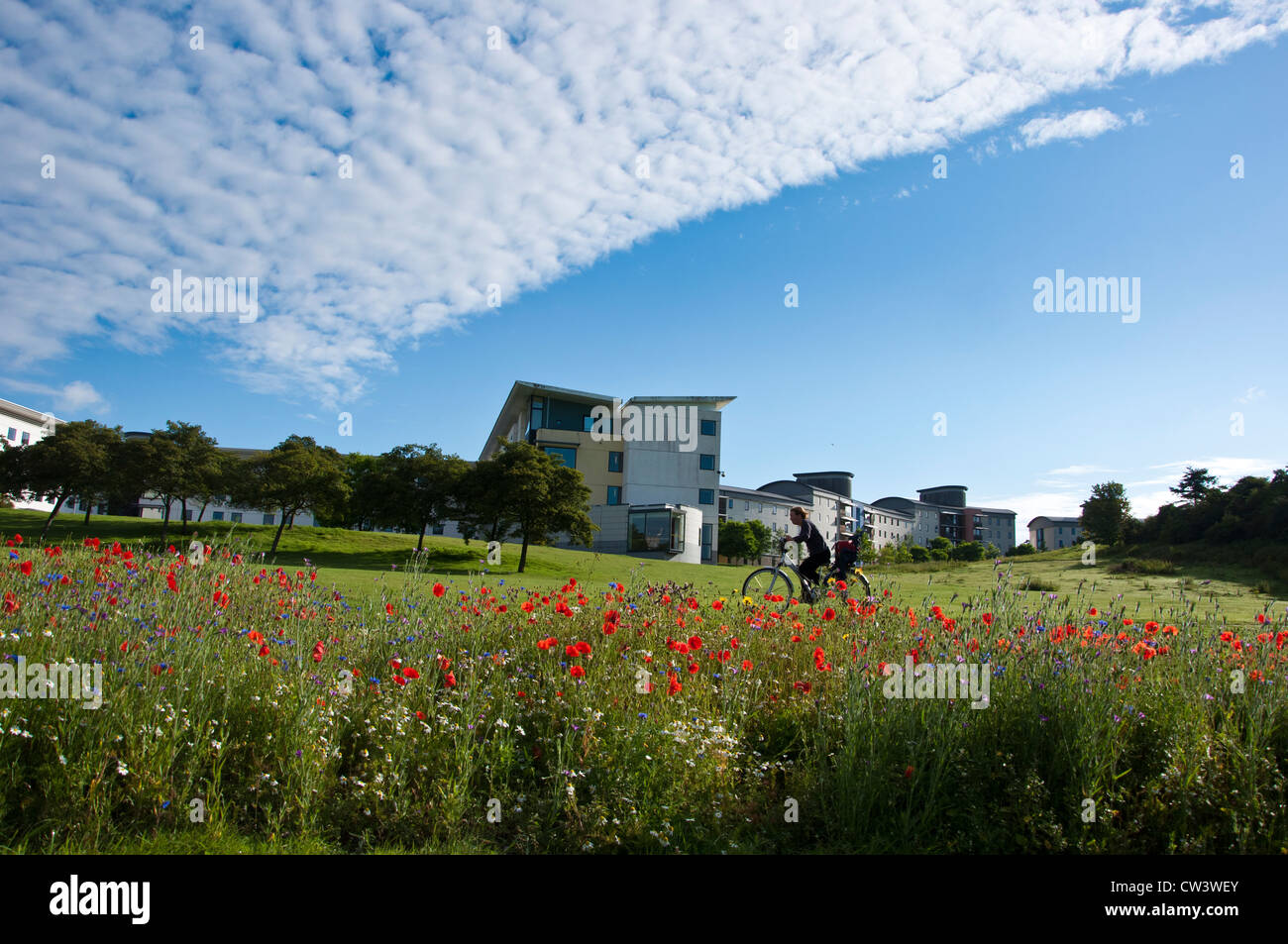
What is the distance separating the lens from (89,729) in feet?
13.2

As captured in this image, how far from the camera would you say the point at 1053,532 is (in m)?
172

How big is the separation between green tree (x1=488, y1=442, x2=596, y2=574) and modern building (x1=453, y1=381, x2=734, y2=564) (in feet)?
74.5

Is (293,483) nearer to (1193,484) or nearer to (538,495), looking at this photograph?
(538,495)

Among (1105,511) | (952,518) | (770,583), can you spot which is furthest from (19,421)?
(952,518)

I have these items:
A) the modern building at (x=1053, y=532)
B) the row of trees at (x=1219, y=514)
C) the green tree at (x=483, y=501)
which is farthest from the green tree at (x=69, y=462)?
the modern building at (x=1053, y=532)

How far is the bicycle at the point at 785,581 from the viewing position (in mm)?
9297

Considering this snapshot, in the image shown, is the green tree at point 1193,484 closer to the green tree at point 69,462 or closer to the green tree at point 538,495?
the green tree at point 538,495

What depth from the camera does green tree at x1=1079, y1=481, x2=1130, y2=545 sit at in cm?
4869

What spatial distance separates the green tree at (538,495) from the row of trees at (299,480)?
0.05 metres

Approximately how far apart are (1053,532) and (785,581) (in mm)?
186774

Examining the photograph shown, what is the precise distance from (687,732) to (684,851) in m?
0.81

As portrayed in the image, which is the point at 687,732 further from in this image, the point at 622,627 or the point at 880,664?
the point at 622,627

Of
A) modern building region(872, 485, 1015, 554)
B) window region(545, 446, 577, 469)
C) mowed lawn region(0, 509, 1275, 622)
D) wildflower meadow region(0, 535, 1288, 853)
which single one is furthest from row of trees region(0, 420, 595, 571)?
modern building region(872, 485, 1015, 554)
